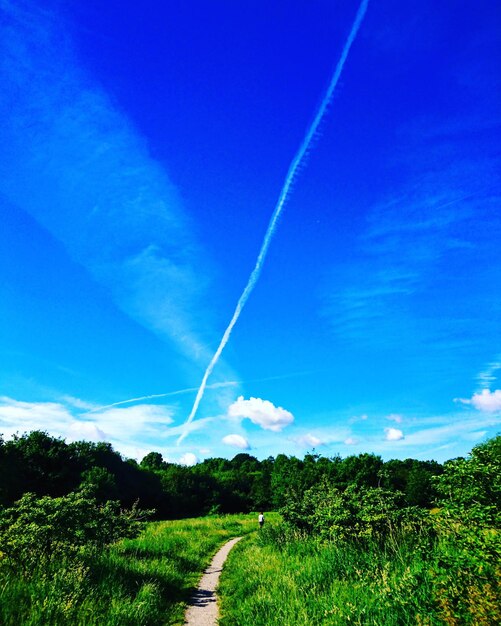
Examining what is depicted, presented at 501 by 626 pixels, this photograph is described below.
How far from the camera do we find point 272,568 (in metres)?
12.3

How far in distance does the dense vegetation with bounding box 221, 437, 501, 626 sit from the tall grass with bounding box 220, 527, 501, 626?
0.02 meters

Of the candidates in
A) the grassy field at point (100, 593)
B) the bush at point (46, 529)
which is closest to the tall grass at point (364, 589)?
the grassy field at point (100, 593)

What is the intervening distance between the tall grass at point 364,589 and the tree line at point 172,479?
550 cm

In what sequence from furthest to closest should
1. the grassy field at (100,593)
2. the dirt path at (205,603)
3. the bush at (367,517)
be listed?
the bush at (367,517), the dirt path at (205,603), the grassy field at (100,593)

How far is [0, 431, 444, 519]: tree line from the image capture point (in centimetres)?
4969

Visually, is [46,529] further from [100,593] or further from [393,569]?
[393,569]

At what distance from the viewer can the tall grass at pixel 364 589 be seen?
18.7 feet

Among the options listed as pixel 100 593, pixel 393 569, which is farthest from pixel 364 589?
pixel 100 593

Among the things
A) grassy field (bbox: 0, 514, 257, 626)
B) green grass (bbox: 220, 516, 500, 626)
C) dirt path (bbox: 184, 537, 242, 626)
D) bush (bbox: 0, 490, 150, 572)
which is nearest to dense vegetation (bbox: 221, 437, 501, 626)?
green grass (bbox: 220, 516, 500, 626)

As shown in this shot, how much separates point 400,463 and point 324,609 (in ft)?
346

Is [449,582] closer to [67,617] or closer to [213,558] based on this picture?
[67,617]

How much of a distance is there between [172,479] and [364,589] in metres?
77.8

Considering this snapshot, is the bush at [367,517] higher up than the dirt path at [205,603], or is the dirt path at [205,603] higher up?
the bush at [367,517]

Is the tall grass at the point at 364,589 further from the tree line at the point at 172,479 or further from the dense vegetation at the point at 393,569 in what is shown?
the tree line at the point at 172,479
